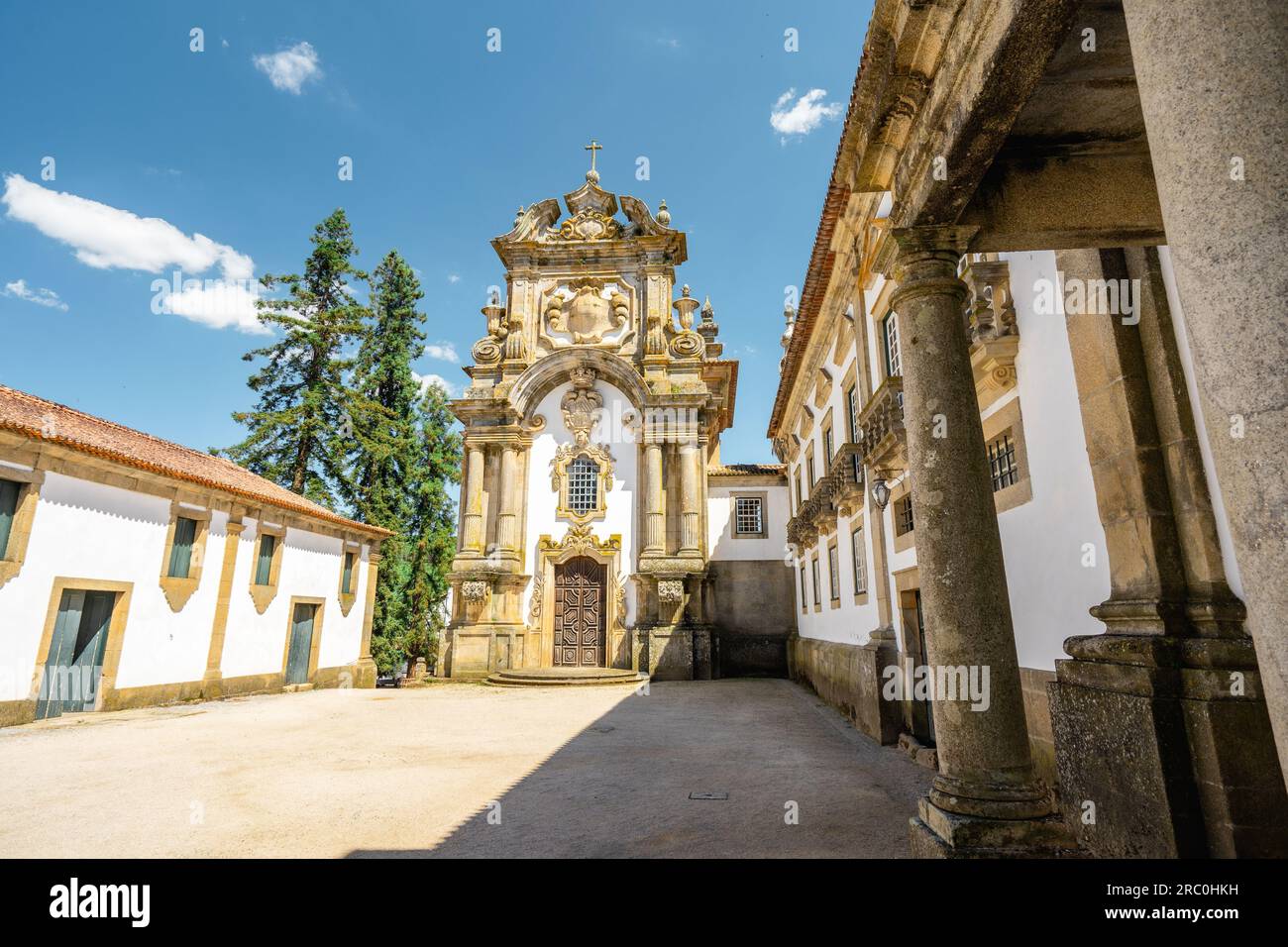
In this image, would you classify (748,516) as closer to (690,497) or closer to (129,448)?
(690,497)

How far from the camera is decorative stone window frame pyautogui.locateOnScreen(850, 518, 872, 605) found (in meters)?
10.4

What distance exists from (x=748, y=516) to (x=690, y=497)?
266cm

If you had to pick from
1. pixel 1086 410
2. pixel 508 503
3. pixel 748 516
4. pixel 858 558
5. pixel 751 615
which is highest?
pixel 508 503

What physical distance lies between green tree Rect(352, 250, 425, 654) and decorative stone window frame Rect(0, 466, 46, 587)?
13.3 m

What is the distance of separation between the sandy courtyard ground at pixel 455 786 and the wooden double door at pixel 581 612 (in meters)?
7.64

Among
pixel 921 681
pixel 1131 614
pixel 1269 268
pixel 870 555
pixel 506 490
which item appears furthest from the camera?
pixel 506 490

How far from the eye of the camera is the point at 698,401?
20234 millimetres

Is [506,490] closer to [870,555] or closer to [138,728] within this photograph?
[138,728]

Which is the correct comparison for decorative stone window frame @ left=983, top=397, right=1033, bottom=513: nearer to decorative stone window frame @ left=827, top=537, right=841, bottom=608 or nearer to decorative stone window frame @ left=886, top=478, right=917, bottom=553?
decorative stone window frame @ left=886, top=478, right=917, bottom=553

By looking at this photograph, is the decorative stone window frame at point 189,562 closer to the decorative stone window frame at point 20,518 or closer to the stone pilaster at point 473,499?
the decorative stone window frame at point 20,518

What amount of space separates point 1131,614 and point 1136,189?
245cm

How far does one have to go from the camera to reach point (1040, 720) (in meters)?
4.90

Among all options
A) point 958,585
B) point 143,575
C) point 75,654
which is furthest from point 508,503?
point 958,585

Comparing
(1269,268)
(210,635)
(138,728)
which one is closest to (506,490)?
(210,635)
